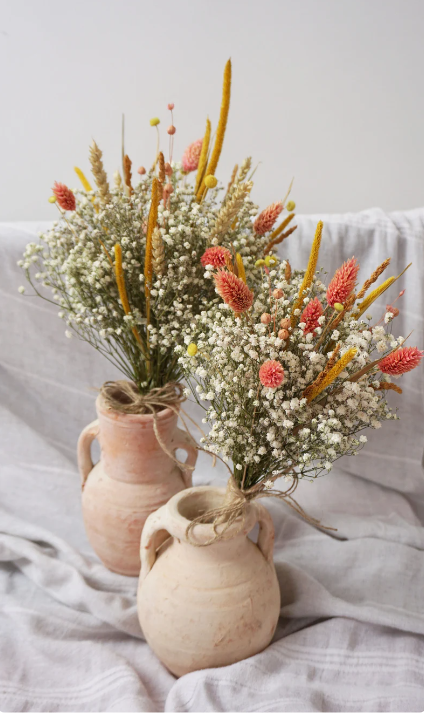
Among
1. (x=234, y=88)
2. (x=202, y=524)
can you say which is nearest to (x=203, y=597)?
(x=202, y=524)

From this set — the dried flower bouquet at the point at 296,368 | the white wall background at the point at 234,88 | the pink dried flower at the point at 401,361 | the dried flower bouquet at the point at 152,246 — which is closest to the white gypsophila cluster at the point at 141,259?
the dried flower bouquet at the point at 152,246

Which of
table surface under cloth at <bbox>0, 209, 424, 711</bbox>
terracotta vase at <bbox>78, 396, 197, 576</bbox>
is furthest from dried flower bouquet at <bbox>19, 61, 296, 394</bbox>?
table surface under cloth at <bbox>0, 209, 424, 711</bbox>

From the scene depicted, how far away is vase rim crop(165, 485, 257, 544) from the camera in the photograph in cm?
96

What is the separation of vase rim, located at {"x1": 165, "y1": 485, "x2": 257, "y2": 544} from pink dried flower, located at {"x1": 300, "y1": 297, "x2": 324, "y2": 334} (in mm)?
328

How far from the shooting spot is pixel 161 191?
1.02 m

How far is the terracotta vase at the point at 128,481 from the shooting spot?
1167 millimetres

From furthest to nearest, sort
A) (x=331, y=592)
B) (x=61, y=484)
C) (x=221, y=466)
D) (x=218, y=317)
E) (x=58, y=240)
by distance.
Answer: (x=221, y=466)
(x=61, y=484)
(x=331, y=592)
(x=58, y=240)
(x=218, y=317)

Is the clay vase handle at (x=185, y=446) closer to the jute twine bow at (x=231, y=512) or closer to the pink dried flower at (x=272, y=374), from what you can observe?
the jute twine bow at (x=231, y=512)

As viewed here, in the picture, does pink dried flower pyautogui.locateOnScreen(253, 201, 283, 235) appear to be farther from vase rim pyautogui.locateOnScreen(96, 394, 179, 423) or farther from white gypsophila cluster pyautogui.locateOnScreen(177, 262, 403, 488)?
vase rim pyautogui.locateOnScreen(96, 394, 179, 423)

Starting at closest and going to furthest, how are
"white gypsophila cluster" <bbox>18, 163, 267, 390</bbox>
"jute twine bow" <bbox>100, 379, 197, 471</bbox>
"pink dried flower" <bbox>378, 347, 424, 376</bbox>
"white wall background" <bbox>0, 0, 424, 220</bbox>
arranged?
1. "pink dried flower" <bbox>378, 347, 424, 376</bbox>
2. "white gypsophila cluster" <bbox>18, 163, 267, 390</bbox>
3. "jute twine bow" <bbox>100, 379, 197, 471</bbox>
4. "white wall background" <bbox>0, 0, 424, 220</bbox>

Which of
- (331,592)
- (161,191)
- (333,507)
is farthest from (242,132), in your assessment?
(331,592)

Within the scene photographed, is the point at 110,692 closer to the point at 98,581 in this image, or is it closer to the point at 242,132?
the point at 98,581

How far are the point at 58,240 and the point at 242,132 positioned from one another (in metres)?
0.73

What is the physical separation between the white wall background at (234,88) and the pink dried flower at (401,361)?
0.99 m
